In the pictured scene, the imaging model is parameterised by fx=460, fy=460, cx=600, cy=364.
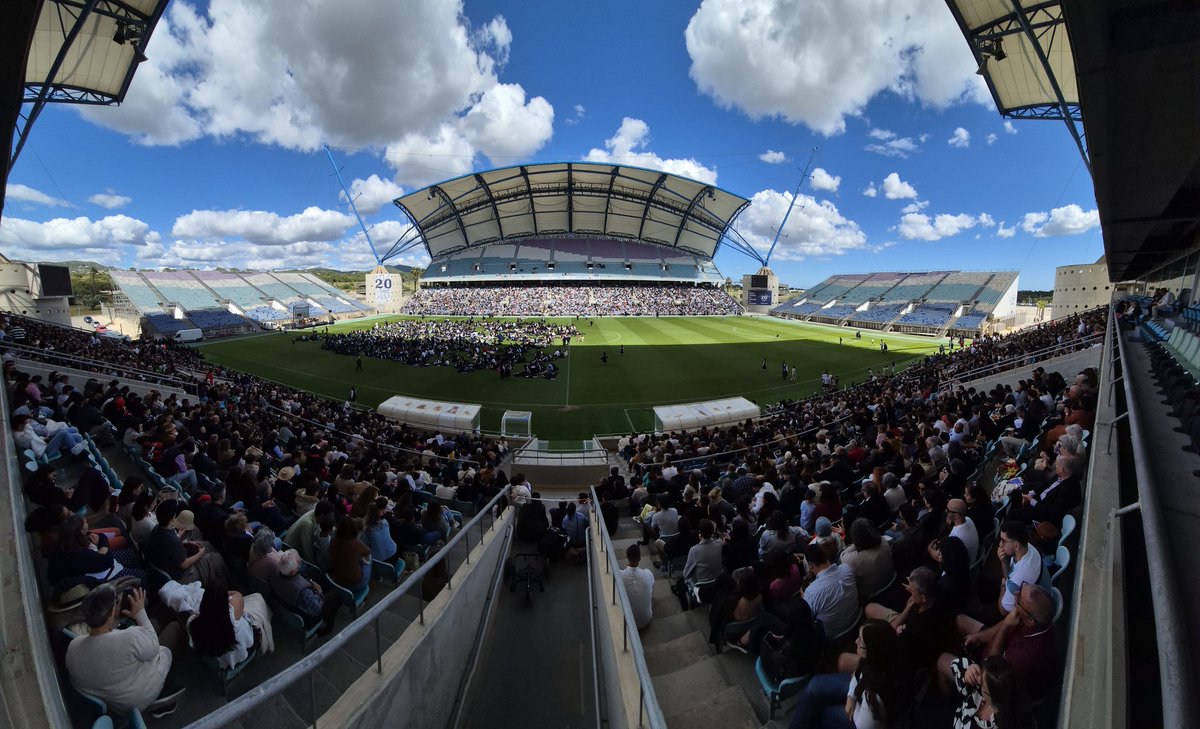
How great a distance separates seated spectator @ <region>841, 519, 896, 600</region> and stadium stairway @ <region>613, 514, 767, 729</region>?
44.5 inches

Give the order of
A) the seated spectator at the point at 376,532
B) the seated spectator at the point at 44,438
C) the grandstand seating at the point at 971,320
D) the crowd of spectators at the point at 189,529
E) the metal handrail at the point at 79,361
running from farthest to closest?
1. the grandstand seating at the point at 971,320
2. the metal handrail at the point at 79,361
3. the seated spectator at the point at 44,438
4. the seated spectator at the point at 376,532
5. the crowd of spectators at the point at 189,529

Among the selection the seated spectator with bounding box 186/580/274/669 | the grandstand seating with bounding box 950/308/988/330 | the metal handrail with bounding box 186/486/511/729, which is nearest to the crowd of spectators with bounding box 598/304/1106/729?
the metal handrail with bounding box 186/486/511/729

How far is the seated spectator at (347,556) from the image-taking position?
4465 millimetres

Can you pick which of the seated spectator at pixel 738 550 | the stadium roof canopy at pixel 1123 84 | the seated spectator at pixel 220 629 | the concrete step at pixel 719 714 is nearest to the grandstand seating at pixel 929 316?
the stadium roof canopy at pixel 1123 84

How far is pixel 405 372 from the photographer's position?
89.1 feet

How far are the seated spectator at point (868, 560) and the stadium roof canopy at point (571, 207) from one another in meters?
58.0

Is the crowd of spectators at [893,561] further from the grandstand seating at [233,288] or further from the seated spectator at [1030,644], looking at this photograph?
the grandstand seating at [233,288]

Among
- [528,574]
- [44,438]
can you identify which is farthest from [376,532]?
[44,438]

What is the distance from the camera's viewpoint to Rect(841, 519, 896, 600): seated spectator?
3.81m

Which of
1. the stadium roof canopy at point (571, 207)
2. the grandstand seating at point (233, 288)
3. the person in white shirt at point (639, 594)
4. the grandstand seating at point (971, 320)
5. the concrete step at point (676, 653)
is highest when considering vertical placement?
the stadium roof canopy at point (571, 207)

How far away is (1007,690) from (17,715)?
4.95m

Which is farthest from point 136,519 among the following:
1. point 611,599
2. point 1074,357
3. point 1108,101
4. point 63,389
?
point 1074,357

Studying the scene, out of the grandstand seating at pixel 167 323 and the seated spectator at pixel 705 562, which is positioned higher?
the grandstand seating at pixel 167 323

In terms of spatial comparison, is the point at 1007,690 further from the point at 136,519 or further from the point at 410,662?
the point at 136,519
